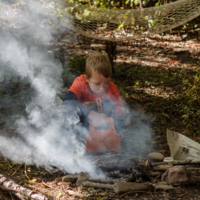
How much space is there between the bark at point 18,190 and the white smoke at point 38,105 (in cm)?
48

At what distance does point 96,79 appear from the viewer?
85.5 inches

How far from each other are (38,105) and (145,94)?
1801 mm

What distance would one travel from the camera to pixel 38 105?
3.46 meters

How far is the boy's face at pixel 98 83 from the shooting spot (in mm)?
2164

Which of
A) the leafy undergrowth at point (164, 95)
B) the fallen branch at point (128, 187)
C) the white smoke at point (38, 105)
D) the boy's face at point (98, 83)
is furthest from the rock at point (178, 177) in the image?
the leafy undergrowth at point (164, 95)

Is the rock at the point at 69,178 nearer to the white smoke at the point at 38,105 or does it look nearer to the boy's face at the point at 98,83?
the white smoke at the point at 38,105

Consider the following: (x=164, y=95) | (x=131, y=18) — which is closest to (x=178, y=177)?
(x=164, y=95)

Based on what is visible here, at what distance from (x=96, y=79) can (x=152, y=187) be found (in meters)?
1.06

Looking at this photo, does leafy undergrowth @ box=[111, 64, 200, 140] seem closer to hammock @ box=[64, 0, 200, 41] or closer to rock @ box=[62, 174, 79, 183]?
hammock @ box=[64, 0, 200, 41]

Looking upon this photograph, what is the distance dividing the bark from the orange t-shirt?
955mm

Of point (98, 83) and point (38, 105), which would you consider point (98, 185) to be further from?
point (38, 105)

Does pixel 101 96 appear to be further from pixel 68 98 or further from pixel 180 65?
pixel 180 65

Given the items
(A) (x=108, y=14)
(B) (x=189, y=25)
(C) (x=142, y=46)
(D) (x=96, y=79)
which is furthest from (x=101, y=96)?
(B) (x=189, y=25)

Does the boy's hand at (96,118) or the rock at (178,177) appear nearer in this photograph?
the rock at (178,177)
